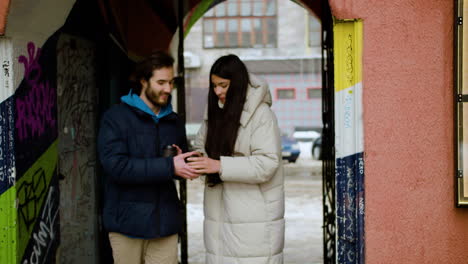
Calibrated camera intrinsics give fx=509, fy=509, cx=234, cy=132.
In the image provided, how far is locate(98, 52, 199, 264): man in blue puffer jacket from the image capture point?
288 cm

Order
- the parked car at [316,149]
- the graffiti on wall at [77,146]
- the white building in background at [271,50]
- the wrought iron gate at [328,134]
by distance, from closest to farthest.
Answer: the wrought iron gate at [328,134]
the graffiti on wall at [77,146]
the parked car at [316,149]
the white building in background at [271,50]

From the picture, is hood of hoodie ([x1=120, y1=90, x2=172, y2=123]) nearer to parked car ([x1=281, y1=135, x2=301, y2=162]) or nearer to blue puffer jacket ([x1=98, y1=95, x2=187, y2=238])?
blue puffer jacket ([x1=98, y1=95, x2=187, y2=238])

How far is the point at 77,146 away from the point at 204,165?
2189 mm

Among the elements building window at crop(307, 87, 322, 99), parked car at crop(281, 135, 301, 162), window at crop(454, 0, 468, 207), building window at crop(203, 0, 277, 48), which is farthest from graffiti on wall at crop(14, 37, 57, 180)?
building window at crop(307, 87, 322, 99)

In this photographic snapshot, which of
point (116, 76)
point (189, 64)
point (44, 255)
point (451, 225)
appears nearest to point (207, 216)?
point (44, 255)

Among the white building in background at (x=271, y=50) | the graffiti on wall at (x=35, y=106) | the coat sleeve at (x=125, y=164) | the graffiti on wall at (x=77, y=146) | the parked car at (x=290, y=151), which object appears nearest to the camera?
the coat sleeve at (x=125, y=164)

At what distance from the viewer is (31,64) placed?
317 centimetres

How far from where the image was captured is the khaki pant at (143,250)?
3.05 meters

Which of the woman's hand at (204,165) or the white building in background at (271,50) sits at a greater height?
the white building in background at (271,50)

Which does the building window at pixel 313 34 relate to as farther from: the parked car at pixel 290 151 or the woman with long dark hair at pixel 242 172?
the woman with long dark hair at pixel 242 172

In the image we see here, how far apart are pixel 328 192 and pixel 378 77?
1.98 m

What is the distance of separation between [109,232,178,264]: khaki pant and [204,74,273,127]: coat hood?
0.89 metres

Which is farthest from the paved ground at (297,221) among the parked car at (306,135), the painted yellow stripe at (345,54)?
the parked car at (306,135)

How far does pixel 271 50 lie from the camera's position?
23.7 m
